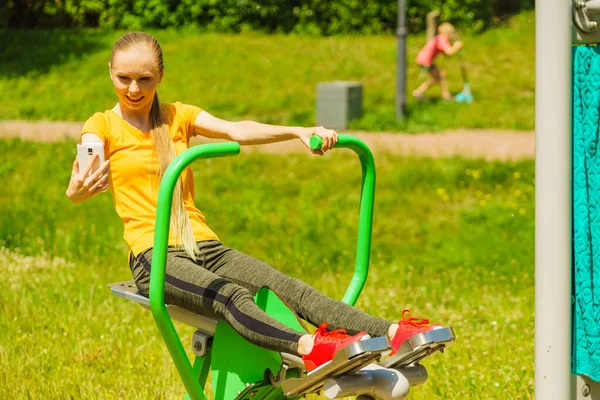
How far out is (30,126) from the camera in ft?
33.9

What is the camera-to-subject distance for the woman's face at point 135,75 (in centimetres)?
325

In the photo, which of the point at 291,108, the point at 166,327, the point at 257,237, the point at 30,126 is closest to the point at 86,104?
the point at 30,126

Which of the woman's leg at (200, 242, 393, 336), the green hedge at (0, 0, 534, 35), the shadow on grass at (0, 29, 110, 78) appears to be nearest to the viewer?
the woman's leg at (200, 242, 393, 336)

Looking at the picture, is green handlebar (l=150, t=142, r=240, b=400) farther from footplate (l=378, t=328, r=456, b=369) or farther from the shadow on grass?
the shadow on grass

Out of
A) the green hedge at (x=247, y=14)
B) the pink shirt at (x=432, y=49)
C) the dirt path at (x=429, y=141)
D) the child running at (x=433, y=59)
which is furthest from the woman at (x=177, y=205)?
the green hedge at (x=247, y=14)

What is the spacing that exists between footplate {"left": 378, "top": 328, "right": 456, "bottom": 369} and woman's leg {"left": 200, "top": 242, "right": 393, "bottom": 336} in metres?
0.09

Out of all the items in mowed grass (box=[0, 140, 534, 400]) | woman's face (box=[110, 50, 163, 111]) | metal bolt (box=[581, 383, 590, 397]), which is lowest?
mowed grass (box=[0, 140, 534, 400])

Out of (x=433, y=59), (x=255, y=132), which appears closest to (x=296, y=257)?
(x=255, y=132)

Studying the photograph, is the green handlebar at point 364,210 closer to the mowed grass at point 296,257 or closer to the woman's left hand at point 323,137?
the woman's left hand at point 323,137

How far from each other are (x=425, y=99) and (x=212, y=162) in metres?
3.83

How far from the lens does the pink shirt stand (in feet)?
40.3

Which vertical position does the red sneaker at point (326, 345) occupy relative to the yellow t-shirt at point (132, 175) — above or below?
below

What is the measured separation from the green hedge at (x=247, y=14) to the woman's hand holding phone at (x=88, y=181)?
12.6 meters

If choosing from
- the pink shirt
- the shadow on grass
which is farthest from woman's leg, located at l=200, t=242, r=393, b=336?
the shadow on grass
